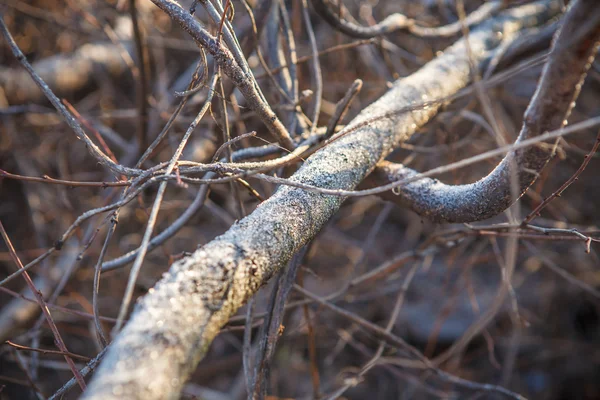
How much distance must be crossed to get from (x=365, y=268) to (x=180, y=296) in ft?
5.97

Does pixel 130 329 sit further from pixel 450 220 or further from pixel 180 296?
pixel 450 220

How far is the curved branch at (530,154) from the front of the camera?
57 centimetres

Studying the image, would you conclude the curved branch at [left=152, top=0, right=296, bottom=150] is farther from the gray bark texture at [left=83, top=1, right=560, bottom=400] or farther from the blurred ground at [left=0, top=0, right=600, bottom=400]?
the blurred ground at [left=0, top=0, right=600, bottom=400]

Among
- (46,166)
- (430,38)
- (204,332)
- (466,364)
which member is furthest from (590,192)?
(46,166)

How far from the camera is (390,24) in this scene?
58.1 inches

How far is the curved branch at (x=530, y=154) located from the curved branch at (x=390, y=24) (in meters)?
0.55

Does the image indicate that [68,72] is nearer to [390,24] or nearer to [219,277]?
[390,24]

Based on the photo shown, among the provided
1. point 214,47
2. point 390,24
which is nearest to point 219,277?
point 214,47

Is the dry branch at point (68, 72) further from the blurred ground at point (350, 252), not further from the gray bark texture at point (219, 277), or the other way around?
the gray bark texture at point (219, 277)

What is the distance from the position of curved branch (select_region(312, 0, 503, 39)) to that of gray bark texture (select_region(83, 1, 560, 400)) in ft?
1.46

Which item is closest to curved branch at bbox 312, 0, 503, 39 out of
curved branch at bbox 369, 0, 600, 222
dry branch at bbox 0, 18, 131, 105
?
curved branch at bbox 369, 0, 600, 222

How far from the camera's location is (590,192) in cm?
233

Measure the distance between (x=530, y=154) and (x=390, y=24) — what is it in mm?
924

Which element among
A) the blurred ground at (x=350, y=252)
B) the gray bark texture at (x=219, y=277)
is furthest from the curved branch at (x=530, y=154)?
the blurred ground at (x=350, y=252)
